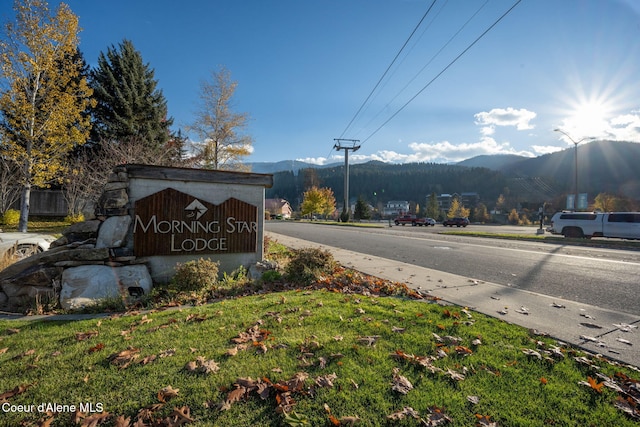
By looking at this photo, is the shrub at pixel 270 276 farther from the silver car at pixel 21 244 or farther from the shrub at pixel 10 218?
the shrub at pixel 10 218

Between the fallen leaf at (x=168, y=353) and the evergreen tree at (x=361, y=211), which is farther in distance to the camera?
the evergreen tree at (x=361, y=211)

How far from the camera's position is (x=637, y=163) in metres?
132

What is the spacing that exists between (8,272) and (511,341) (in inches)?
340

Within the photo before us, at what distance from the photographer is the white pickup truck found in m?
17.4

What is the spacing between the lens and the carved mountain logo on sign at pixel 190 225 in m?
6.43

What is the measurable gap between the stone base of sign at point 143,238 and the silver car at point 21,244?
2.41 metres

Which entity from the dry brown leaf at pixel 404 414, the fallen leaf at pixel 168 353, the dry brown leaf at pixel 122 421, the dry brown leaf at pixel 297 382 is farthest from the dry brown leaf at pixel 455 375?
the fallen leaf at pixel 168 353

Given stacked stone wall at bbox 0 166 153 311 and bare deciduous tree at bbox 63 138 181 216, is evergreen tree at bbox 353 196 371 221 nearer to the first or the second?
bare deciduous tree at bbox 63 138 181 216

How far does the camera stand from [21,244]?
8.16 meters

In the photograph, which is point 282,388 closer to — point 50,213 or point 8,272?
point 8,272

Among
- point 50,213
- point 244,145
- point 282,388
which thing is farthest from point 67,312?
point 50,213

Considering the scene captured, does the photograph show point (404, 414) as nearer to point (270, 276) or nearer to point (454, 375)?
point (454, 375)

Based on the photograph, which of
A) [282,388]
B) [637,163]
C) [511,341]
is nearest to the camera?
[282,388]

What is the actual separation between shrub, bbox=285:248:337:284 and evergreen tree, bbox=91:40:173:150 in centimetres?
2131
